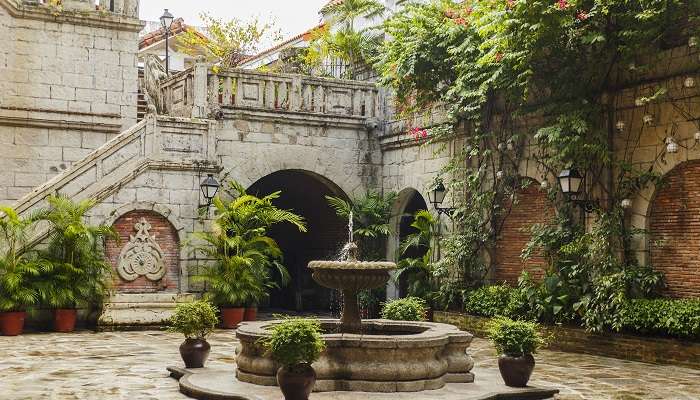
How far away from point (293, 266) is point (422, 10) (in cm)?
790

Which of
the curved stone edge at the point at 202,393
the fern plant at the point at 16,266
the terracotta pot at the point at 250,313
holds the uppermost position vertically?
the fern plant at the point at 16,266

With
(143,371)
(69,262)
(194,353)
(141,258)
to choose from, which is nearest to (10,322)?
(69,262)

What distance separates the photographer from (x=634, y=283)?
490 inches

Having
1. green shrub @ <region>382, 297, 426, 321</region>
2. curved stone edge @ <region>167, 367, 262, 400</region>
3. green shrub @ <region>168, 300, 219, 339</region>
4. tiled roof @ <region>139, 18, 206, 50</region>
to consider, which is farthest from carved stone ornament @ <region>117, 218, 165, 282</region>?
tiled roof @ <region>139, 18, 206, 50</region>

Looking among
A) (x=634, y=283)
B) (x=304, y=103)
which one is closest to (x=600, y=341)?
(x=634, y=283)

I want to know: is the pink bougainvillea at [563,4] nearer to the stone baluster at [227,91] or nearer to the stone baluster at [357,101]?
the stone baluster at [357,101]

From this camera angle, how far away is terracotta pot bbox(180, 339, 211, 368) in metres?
10.5

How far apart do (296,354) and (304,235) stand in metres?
13.5

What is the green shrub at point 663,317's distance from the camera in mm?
11328

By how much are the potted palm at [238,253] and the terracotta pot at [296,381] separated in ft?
26.4

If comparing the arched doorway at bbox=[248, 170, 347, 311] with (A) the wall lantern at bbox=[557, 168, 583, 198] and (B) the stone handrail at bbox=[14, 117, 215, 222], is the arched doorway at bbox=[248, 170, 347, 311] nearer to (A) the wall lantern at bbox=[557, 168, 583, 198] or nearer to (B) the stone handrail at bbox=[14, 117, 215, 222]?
(B) the stone handrail at bbox=[14, 117, 215, 222]

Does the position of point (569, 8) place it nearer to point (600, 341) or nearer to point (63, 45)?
point (600, 341)

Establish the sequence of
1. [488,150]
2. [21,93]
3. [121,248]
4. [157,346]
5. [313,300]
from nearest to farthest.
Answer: [157,346]
[488,150]
[121,248]
[21,93]
[313,300]

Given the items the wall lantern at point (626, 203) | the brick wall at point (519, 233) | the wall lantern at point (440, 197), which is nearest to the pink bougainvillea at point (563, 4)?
the wall lantern at point (626, 203)
